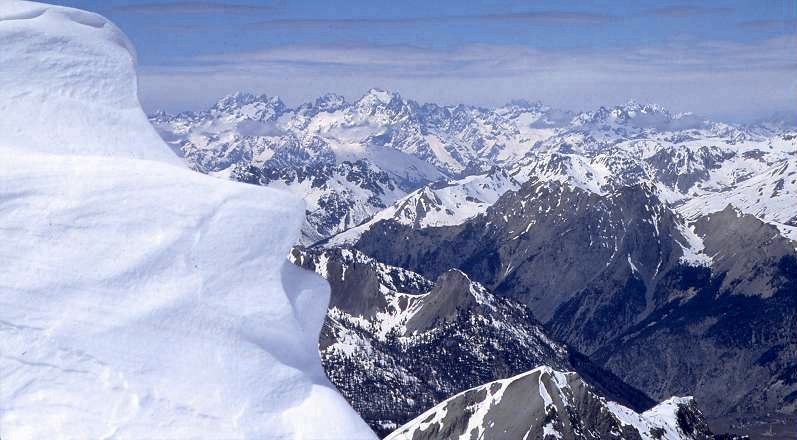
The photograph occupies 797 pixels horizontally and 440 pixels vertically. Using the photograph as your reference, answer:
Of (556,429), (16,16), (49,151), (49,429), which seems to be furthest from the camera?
(556,429)

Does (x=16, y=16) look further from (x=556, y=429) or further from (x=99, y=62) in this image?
(x=556, y=429)

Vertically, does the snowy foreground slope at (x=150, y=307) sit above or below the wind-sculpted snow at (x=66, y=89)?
below

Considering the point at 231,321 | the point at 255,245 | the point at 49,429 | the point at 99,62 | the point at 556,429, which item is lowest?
the point at 556,429

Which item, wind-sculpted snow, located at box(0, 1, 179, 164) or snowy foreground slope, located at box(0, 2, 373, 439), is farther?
wind-sculpted snow, located at box(0, 1, 179, 164)

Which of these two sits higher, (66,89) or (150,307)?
(66,89)

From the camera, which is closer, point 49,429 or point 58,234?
point 49,429

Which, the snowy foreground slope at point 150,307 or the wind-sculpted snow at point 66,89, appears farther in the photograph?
the wind-sculpted snow at point 66,89

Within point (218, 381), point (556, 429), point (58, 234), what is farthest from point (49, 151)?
point (556, 429)

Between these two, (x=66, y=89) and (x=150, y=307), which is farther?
(x=66, y=89)
